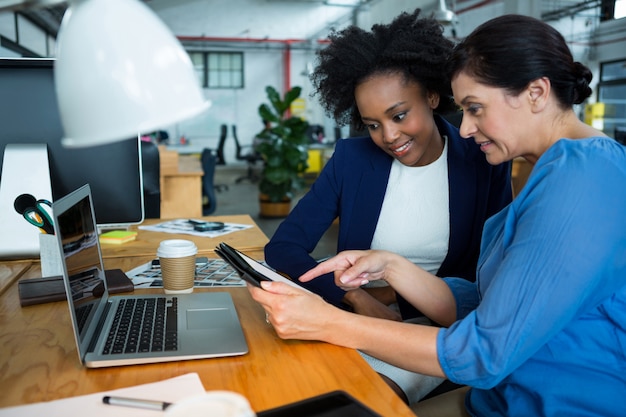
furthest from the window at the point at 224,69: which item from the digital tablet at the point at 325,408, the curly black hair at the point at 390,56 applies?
the digital tablet at the point at 325,408

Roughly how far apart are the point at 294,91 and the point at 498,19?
5627 mm

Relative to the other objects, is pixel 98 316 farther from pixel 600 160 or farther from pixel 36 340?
pixel 600 160

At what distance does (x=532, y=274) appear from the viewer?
84 centimetres

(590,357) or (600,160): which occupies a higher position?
(600,160)

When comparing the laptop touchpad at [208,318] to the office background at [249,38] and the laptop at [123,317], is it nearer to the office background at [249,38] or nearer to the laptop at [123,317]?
the laptop at [123,317]

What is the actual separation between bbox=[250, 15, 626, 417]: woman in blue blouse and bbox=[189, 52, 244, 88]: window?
12593mm

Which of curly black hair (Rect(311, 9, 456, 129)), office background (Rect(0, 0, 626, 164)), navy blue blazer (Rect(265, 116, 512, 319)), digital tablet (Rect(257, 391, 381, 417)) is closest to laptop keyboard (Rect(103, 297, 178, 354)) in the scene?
digital tablet (Rect(257, 391, 381, 417))

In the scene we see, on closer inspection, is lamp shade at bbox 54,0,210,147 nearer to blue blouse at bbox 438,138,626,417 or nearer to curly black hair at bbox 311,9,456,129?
blue blouse at bbox 438,138,626,417

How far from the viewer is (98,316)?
40.2 inches

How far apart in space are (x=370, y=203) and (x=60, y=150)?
35.8 inches

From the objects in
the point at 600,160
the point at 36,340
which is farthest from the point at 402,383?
the point at 36,340

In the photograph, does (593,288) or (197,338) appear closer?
(593,288)

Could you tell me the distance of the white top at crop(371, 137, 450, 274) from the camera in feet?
5.30

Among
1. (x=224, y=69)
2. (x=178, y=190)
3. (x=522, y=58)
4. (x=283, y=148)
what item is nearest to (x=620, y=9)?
(x=283, y=148)
